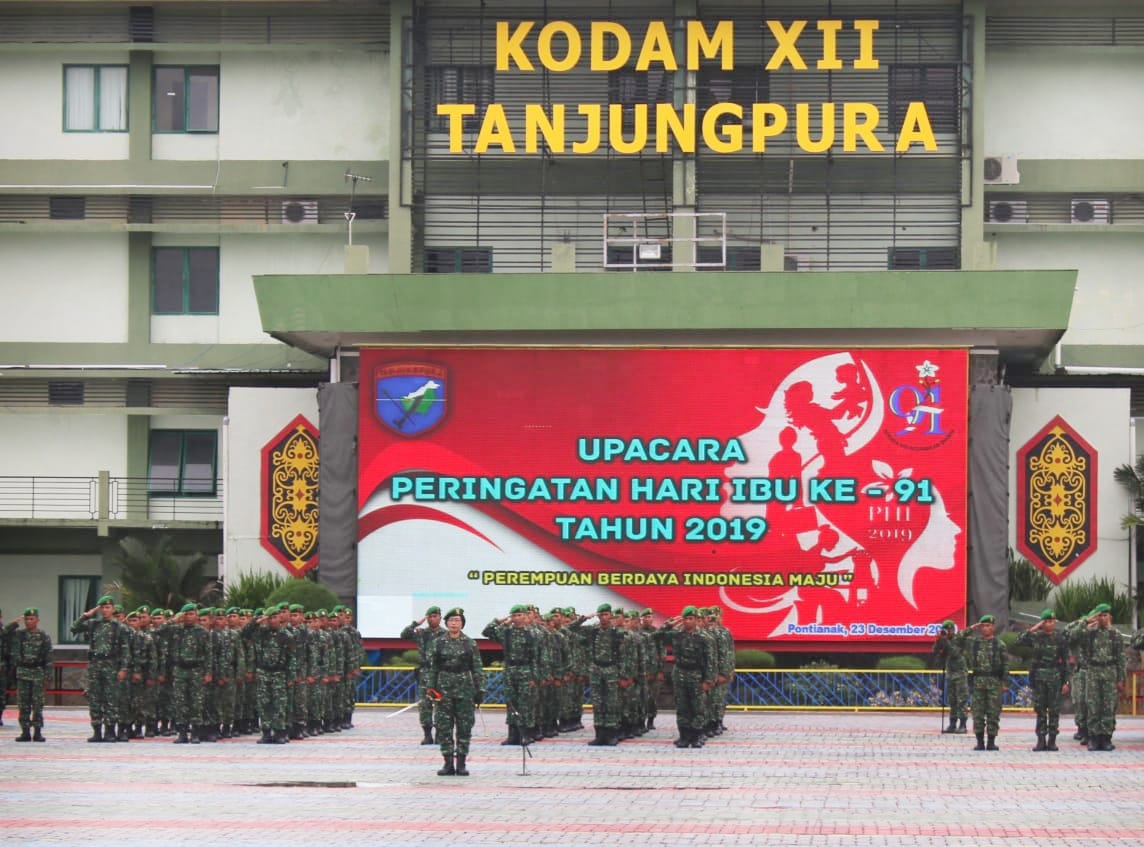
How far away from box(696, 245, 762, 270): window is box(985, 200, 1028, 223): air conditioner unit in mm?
5977

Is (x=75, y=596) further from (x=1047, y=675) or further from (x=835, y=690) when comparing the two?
(x=1047, y=675)

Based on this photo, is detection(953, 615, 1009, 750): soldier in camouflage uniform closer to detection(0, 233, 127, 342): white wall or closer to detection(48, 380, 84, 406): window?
detection(0, 233, 127, 342): white wall

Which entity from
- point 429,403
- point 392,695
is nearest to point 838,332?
point 429,403

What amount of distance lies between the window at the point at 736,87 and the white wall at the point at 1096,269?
702 cm

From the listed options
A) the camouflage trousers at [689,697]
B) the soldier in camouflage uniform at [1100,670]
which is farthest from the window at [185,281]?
the soldier in camouflage uniform at [1100,670]

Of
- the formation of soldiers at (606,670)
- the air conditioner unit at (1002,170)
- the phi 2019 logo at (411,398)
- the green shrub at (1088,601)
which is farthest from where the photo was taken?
the air conditioner unit at (1002,170)

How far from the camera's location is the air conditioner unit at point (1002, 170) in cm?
4894

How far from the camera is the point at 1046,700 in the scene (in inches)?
1190

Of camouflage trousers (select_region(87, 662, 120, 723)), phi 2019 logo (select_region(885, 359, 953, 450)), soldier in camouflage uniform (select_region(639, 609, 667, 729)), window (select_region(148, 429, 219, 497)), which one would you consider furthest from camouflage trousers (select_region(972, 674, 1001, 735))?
window (select_region(148, 429, 219, 497))

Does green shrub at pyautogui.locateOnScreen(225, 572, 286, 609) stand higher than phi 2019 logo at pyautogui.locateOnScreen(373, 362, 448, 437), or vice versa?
phi 2019 logo at pyautogui.locateOnScreen(373, 362, 448, 437)

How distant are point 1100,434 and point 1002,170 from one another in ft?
26.3

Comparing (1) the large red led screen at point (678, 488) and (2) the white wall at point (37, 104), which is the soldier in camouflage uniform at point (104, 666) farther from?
(2) the white wall at point (37, 104)

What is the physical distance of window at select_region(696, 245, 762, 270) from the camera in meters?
47.3

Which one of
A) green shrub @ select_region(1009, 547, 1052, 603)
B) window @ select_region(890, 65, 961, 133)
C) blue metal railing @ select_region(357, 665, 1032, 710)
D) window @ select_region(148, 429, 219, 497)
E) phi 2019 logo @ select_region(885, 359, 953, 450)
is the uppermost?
window @ select_region(890, 65, 961, 133)
